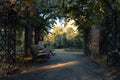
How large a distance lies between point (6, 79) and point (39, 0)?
9.05 metres

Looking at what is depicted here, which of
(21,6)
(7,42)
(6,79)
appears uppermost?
(21,6)

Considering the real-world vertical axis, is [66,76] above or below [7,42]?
below

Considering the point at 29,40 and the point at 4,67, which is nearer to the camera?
the point at 4,67

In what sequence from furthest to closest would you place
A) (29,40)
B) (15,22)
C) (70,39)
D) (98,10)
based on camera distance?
(70,39) < (29,40) < (98,10) < (15,22)

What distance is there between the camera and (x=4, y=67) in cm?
2133

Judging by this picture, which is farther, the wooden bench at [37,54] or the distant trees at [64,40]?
the distant trees at [64,40]

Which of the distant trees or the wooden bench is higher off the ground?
the distant trees

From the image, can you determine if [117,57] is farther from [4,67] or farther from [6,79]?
[6,79]

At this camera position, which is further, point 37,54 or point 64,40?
point 64,40

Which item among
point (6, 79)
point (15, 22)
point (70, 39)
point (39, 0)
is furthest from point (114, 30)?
point (70, 39)

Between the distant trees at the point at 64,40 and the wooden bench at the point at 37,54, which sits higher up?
the distant trees at the point at 64,40

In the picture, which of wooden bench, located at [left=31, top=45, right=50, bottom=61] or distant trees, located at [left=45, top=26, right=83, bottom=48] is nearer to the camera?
wooden bench, located at [left=31, top=45, right=50, bottom=61]

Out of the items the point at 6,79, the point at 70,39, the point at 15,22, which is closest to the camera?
the point at 6,79

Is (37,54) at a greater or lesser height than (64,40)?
lesser
